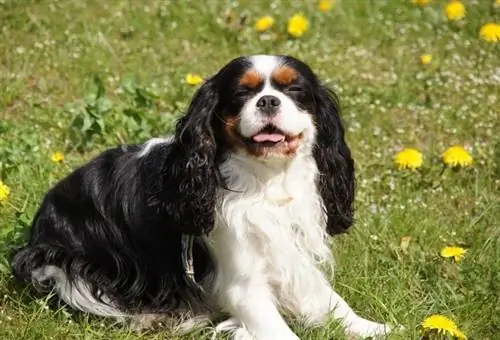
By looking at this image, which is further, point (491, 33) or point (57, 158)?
point (491, 33)

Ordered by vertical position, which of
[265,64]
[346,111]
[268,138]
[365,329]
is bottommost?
[365,329]

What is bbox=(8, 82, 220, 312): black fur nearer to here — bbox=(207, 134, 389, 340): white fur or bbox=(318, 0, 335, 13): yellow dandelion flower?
bbox=(207, 134, 389, 340): white fur

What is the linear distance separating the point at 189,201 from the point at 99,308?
26.6 inches

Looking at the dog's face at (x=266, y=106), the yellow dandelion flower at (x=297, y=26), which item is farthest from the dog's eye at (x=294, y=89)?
the yellow dandelion flower at (x=297, y=26)

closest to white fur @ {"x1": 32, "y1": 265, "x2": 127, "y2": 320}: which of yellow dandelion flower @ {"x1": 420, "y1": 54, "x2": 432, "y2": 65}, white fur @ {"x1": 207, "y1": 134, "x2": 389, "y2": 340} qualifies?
white fur @ {"x1": 207, "y1": 134, "x2": 389, "y2": 340}

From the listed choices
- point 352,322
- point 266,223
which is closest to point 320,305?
point 352,322

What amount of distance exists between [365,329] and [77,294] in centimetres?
124

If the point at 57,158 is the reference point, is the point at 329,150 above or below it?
above

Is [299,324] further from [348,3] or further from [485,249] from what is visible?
[348,3]

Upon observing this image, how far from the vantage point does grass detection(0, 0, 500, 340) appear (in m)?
4.32

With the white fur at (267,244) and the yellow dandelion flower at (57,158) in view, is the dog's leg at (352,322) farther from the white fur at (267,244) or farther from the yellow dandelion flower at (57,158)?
the yellow dandelion flower at (57,158)

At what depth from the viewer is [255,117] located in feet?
12.4

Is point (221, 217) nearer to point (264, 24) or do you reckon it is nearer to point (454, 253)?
point (454, 253)

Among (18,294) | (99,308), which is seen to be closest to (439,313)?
(99,308)
